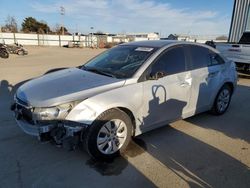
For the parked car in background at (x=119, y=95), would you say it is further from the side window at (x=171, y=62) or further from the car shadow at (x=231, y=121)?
the car shadow at (x=231, y=121)

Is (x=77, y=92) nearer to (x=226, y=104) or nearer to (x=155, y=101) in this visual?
(x=155, y=101)

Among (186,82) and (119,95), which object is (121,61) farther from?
(186,82)

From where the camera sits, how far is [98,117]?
3.05m

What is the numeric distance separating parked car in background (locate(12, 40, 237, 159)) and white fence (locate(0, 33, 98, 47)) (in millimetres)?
40078

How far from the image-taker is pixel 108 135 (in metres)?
3.28

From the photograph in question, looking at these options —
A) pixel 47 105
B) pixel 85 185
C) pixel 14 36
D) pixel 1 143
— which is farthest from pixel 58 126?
pixel 14 36

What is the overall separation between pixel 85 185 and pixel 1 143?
1.75 m

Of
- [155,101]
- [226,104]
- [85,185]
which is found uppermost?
[155,101]

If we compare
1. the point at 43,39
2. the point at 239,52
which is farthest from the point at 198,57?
the point at 43,39

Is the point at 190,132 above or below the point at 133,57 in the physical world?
below

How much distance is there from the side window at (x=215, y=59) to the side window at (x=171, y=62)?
953 mm

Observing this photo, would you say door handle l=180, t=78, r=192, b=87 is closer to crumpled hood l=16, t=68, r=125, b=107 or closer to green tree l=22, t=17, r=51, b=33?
crumpled hood l=16, t=68, r=125, b=107

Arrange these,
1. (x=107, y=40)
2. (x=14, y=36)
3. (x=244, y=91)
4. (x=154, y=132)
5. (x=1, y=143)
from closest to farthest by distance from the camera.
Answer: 1. (x=1, y=143)
2. (x=154, y=132)
3. (x=244, y=91)
4. (x=14, y=36)
5. (x=107, y=40)

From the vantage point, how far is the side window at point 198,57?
4355 millimetres
